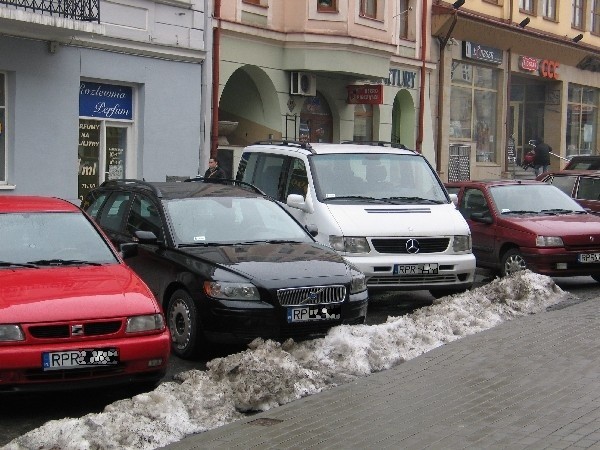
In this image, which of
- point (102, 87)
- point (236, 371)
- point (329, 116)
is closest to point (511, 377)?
point (236, 371)

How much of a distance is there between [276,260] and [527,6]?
91.0 ft

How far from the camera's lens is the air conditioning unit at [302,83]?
24.8 metres

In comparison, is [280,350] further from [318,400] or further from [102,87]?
[102,87]

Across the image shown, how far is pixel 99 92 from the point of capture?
65.5 feet

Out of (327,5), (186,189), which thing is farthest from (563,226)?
(327,5)

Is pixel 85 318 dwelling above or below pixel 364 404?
above

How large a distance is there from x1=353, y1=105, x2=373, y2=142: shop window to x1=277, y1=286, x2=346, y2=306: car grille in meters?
19.0

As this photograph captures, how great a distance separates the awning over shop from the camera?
3012 centimetres

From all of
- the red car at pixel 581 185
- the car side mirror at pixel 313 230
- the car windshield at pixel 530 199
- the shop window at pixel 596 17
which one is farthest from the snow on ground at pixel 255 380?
the shop window at pixel 596 17

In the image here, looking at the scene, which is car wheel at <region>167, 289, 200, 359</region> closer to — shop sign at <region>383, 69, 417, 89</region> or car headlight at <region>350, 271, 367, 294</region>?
car headlight at <region>350, 271, 367, 294</region>

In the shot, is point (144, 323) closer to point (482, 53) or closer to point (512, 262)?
point (512, 262)

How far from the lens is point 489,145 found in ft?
113

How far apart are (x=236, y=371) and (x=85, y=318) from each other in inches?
48.6

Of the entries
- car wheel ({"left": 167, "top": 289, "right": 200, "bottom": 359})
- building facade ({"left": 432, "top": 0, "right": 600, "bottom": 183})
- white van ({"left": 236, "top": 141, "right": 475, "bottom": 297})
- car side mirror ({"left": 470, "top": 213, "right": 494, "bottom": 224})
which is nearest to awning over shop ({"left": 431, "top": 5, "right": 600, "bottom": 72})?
building facade ({"left": 432, "top": 0, "right": 600, "bottom": 183})
